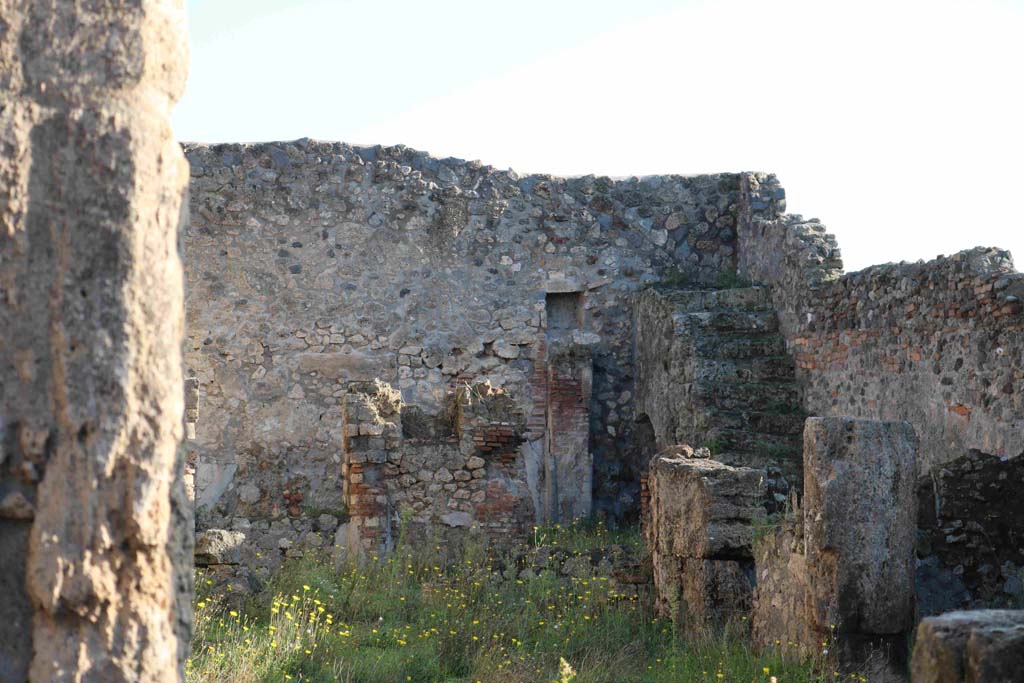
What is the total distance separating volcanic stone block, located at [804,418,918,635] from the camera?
230 inches

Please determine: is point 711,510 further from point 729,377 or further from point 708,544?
point 729,377

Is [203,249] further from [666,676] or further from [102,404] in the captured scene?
[102,404]

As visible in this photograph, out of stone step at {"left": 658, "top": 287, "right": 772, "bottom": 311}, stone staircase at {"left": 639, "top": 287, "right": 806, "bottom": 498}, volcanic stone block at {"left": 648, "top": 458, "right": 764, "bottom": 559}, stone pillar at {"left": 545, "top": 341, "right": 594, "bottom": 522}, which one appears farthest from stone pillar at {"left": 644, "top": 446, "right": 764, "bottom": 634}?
stone step at {"left": 658, "top": 287, "right": 772, "bottom": 311}

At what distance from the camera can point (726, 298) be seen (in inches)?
517

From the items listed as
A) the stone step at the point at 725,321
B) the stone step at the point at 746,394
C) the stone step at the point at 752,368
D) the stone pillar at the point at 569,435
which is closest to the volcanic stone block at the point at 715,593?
the stone step at the point at 746,394

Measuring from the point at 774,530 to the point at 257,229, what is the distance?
822cm

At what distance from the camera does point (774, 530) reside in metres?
7.12

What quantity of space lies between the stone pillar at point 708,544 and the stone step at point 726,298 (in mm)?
4991

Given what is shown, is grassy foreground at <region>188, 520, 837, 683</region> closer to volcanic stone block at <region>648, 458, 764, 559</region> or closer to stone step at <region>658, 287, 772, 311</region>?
volcanic stone block at <region>648, 458, 764, 559</region>

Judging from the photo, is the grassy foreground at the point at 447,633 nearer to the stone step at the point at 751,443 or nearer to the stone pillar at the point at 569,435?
the stone step at the point at 751,443

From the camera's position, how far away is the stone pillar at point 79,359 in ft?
8.75

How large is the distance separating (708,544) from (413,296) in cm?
696

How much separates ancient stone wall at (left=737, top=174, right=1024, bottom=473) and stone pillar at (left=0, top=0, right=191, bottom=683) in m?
6.03

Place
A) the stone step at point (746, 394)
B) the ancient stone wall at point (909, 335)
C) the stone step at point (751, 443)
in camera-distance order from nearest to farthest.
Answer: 1. the ancient stone wall at point (909, 335)
2. the stone step at point (751, 443)
3. the stone step at point (746, 394)
